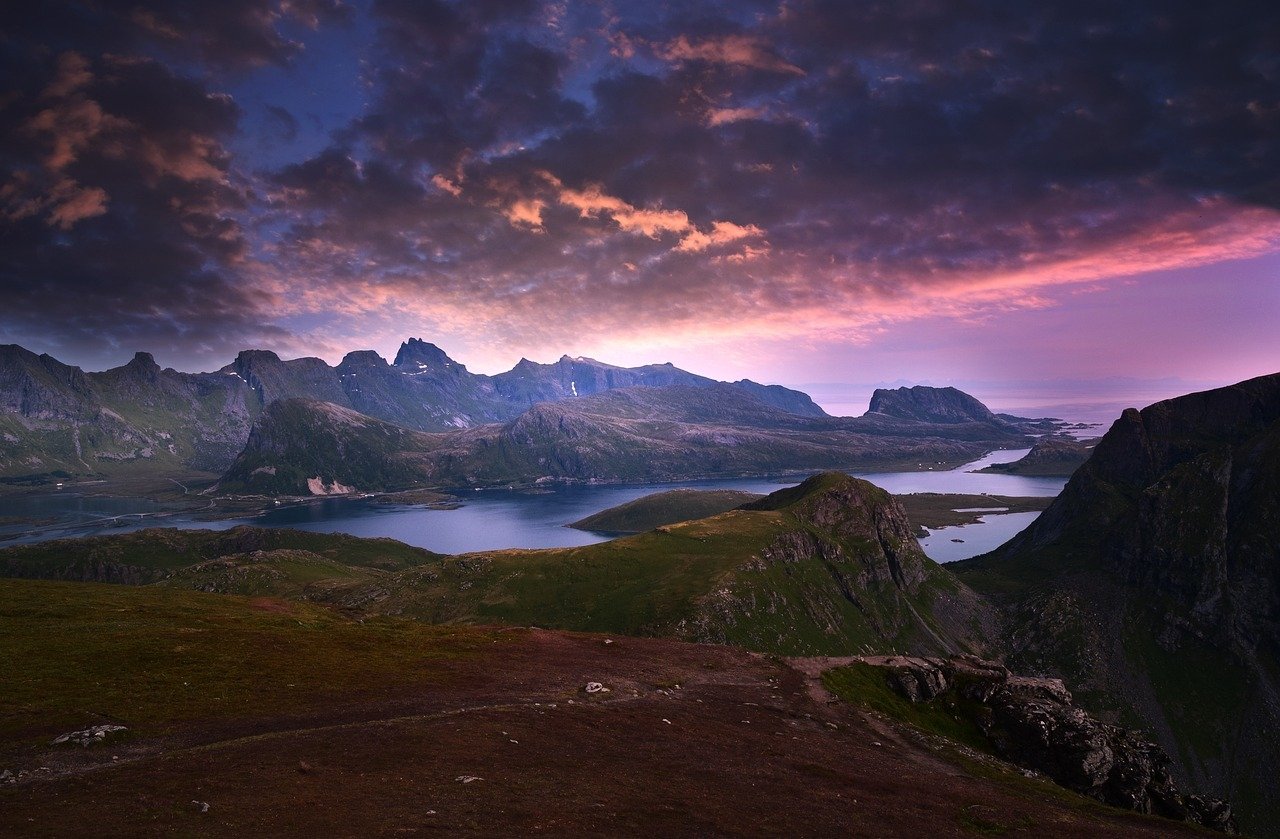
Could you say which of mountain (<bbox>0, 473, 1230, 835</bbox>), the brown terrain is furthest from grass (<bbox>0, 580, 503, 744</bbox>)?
the brown terrain

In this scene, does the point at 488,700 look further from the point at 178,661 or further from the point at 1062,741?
the point at 1062,741

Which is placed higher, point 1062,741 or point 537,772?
point 537,772

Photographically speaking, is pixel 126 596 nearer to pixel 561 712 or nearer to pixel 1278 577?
pixel 561 712

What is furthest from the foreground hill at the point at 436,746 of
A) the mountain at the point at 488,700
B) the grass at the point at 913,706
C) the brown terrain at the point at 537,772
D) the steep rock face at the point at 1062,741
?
the steep rock face at the point at 1062,741

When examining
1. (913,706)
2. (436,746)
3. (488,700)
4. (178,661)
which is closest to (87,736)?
(178,661)

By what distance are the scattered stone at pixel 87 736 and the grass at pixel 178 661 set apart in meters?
1.26

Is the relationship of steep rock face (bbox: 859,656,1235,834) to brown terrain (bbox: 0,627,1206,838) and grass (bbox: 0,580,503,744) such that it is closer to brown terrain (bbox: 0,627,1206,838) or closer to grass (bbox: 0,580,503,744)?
brown terrain (bbox: 0,627,1206,838)

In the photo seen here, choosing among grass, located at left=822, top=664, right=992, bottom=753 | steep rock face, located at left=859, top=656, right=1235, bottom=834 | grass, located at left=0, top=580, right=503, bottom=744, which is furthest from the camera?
grass, located at left=822, top=664, right=992, bottom=753

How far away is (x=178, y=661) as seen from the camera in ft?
176

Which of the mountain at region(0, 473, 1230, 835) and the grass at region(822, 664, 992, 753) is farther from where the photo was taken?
the grass at region(822, 664, 992, 753)

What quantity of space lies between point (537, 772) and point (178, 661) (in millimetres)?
38645

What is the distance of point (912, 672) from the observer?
80.8m

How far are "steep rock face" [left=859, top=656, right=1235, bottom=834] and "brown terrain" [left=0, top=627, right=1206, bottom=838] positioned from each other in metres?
10.2

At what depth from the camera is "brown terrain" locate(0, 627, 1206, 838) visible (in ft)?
96.0
